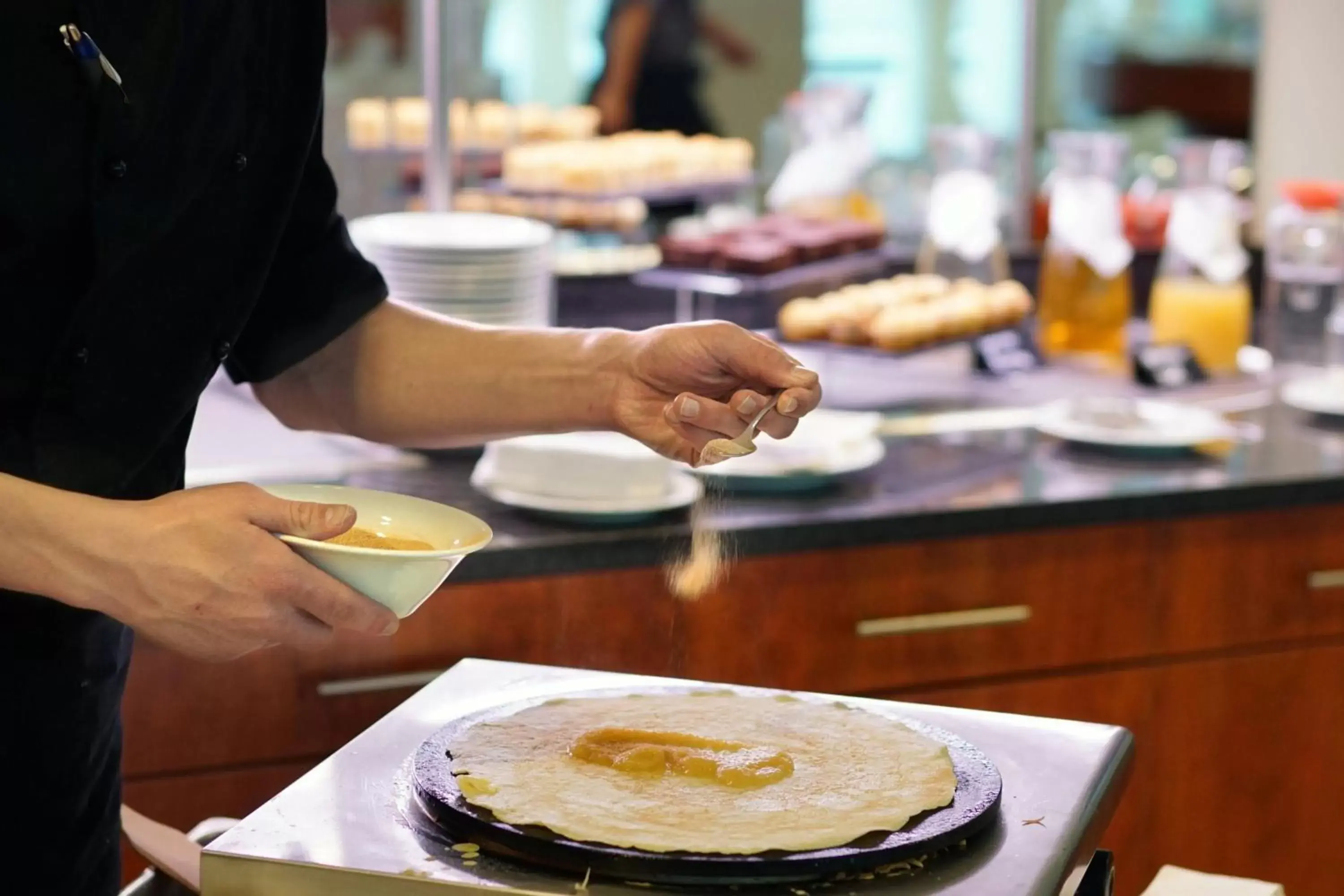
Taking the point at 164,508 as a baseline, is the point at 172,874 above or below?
below

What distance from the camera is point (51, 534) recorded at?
1120 mm

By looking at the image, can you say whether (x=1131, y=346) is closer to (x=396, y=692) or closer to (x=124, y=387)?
(x=396, y=692)

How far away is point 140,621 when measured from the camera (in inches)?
43.8

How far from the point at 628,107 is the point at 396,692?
1272mm

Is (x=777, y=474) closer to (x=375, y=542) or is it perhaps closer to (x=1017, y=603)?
(x=1017, y=603)

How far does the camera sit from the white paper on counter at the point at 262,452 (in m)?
2.35

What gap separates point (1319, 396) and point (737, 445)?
5.76 ft

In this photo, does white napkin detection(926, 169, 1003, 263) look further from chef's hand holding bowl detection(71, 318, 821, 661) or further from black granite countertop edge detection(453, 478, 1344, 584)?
chef's hand holding bowl detection(71, 318, 821, 661)

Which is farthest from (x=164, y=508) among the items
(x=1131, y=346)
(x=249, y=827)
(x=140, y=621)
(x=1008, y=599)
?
(x=1131, y=346)

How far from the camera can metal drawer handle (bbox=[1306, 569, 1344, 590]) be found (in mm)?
2566

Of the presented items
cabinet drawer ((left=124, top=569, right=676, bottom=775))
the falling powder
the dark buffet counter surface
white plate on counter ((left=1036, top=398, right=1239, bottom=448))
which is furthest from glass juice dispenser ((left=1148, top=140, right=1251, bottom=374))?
cabinet drawer ((left=124, top=569, right=676, bottom=775))

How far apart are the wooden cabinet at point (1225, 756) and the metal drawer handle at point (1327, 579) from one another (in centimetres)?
9

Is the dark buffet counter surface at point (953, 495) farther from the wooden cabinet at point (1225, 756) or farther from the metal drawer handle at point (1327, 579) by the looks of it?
the wooden cabinet at point (1225, 756)

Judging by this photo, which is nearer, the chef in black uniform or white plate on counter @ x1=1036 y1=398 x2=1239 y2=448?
the chef in black uniform
